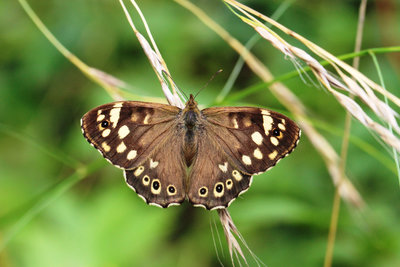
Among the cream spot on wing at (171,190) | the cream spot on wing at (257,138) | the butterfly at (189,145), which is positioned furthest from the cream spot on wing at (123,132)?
the cream spot on wing at (257,138)

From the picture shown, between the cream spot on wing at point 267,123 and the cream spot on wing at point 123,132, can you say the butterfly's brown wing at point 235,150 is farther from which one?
the cream spot on wing at point 123,132

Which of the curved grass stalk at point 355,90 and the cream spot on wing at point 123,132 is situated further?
the cream spot on wing at point 123,132

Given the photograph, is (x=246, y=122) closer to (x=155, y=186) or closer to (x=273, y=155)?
(x=273, y=155)

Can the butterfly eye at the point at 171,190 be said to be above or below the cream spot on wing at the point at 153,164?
below

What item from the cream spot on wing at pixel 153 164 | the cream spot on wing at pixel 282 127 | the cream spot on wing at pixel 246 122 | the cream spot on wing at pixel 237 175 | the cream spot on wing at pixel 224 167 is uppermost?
the cream spot on wing at pixel 246 122

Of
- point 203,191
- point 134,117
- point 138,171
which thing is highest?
point 134,117

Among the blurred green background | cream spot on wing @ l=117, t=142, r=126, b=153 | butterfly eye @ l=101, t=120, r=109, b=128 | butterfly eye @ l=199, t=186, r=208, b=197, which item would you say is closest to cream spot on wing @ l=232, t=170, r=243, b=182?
butterfly eye @ l=199, t=186, r=208, b=197

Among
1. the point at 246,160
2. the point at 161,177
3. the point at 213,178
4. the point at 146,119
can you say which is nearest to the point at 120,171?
the point at 146,119

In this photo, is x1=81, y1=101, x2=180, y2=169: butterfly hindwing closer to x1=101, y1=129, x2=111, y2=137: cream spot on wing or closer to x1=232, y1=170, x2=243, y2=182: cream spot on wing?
x1=101, y1=129, x2=111, y2=137: cream spot on wing
